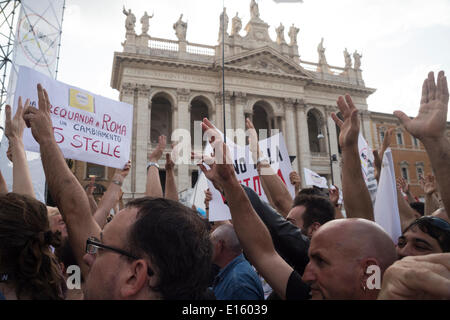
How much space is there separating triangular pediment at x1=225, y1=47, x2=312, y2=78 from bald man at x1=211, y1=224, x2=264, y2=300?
26.0 metres

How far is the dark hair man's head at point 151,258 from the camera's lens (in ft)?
4.58

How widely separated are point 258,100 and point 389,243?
27.4 meters

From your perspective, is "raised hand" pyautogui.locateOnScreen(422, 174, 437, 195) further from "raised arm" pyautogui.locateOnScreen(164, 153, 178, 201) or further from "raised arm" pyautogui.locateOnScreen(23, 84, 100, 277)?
"raised arm" pyautogui.locateOnScreen(23, 84, 100, 277)

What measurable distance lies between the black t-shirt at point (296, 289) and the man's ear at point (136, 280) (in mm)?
828

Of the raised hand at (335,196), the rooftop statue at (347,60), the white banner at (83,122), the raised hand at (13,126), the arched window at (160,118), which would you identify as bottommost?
the raised hand at (335,196)

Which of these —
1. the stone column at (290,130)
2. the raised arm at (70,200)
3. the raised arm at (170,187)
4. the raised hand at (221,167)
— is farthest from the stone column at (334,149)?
the raised arm at (70,200)

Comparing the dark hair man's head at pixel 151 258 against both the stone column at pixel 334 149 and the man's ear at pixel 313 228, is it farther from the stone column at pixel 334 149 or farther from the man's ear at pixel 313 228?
the stone column at pixel 334 149

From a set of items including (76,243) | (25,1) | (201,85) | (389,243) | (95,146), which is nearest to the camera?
(389,243)

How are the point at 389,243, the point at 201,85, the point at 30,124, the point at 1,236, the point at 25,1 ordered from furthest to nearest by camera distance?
the point at 201,85, the point at 25,1, the point at 30,124, the point at 389,243, the point at 1,236

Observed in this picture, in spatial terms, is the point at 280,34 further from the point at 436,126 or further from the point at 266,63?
the point at 436,126

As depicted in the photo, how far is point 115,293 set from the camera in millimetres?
1400

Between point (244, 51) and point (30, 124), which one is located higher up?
point (244, 51)
